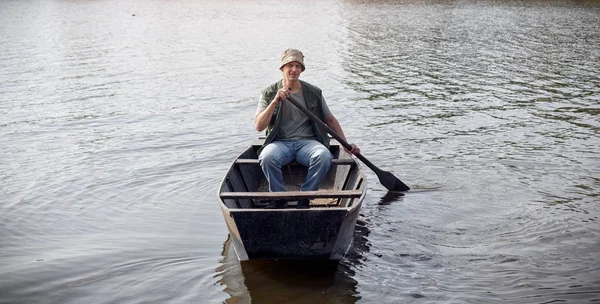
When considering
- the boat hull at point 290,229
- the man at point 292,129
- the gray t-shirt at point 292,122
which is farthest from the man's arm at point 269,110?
the boat hull at point 290,229

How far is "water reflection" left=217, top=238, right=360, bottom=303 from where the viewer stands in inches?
255

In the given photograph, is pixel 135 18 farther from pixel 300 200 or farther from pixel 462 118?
pixel 300 200

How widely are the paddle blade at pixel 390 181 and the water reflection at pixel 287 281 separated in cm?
286

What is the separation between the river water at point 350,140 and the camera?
6.87 metres

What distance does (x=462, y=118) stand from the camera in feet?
48.8

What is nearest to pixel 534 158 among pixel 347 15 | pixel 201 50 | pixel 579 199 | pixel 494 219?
pixel 579 199

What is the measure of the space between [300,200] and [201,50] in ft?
68.9

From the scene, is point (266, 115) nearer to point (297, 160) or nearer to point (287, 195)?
point (297, 160)

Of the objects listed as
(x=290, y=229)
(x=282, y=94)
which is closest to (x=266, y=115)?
(x=282, y=94)

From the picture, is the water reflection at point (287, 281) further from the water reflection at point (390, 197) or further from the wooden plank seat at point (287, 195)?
the water reflection at point (390, 197)

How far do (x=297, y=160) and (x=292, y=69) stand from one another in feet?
3.91

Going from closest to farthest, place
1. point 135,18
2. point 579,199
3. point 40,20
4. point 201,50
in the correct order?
1. point 579,199
2. point 201,50
3. point 40,20
4. point 135,18

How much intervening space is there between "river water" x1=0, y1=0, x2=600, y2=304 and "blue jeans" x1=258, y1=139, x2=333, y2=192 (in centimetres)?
101

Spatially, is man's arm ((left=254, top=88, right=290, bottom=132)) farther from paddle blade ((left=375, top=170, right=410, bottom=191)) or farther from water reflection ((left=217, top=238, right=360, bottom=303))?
paddle blade ((left=375, top=170, right=410, bottom=191))
